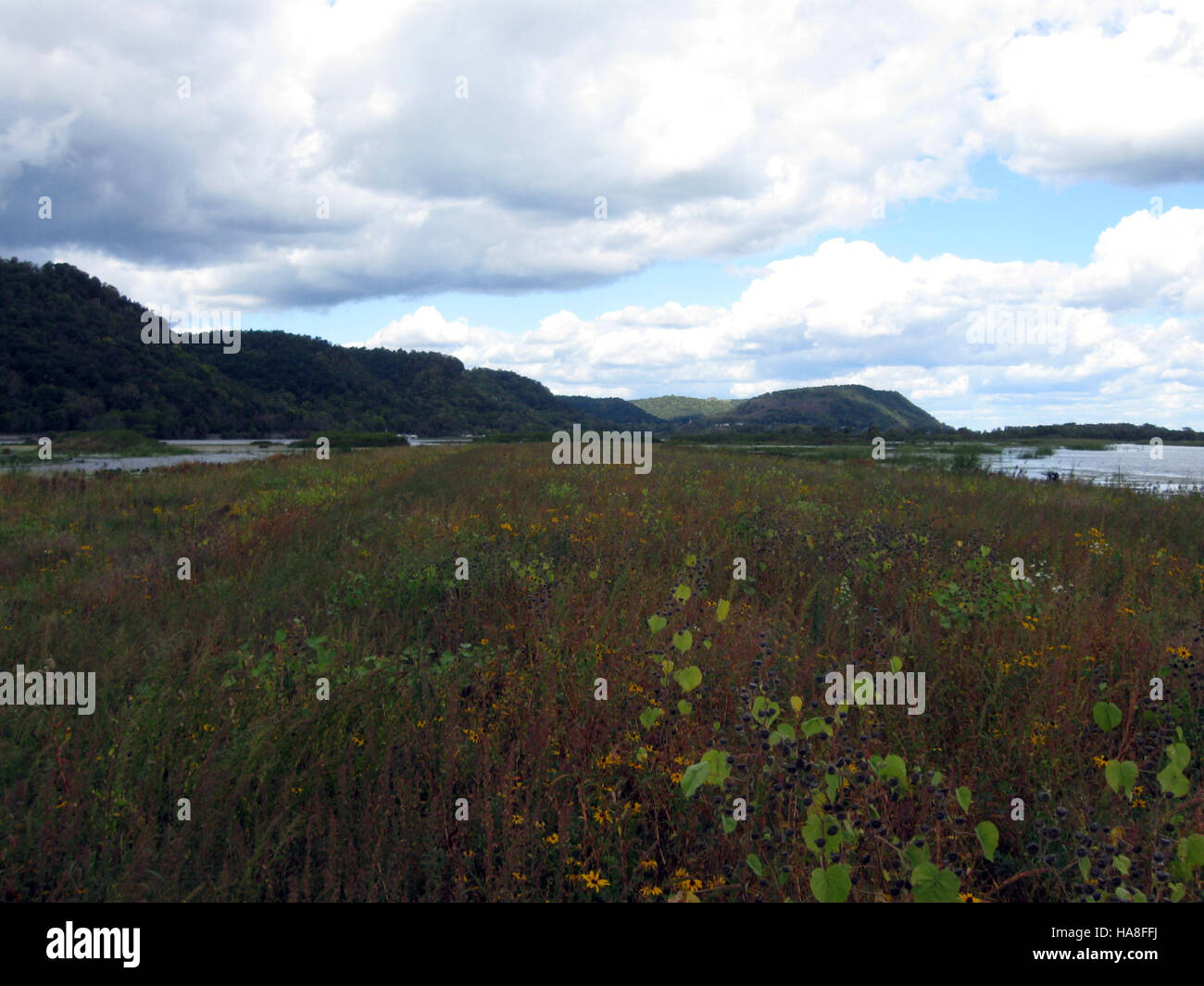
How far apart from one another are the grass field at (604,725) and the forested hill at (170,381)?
189ft

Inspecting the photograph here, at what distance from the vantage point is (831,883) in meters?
1.81

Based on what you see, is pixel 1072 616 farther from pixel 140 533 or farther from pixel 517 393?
pixel 517 393

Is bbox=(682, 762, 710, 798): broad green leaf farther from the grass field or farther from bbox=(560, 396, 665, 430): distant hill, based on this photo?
bbox=(560, 396, 665, 430): distant hill

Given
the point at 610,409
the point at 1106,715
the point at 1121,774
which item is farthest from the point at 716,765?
the point at 610,409

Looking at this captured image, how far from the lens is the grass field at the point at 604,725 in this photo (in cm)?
254

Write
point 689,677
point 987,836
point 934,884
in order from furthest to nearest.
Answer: point 689,677 < point 987,836 < point 934,884

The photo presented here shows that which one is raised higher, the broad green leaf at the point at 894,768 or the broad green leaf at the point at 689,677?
the broad green leaf at the point at 689,677

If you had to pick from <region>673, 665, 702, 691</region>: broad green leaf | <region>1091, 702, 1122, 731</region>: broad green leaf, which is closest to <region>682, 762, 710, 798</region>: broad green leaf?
<region>673, 665, 702, 691</region>: broad green leaf

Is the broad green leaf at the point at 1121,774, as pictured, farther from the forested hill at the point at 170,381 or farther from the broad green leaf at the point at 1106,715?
the forested hill at the point at 170,381

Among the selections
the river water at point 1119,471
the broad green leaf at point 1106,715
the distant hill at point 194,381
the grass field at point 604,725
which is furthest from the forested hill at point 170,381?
the broad green leaf at point 1106,715

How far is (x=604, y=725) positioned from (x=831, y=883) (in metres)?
2.06

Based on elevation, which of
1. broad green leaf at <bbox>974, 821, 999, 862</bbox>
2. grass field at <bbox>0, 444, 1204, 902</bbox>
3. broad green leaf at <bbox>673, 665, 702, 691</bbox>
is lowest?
grass field at <bbox>0, 444, 1204, 902</bbox>

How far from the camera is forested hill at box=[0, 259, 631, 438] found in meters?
54.5

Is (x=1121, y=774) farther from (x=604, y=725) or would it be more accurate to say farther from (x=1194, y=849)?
(x=604, y=725)
